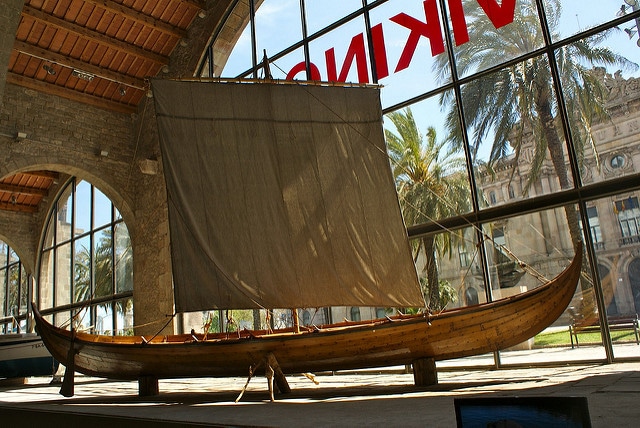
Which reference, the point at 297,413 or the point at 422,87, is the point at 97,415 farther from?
the point at 422,87

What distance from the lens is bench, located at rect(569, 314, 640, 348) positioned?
599 cm

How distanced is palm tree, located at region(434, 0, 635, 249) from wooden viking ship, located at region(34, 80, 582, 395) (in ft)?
5.14

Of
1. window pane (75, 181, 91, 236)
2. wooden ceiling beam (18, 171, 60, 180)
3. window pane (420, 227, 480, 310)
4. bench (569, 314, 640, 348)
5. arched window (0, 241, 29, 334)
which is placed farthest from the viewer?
arched window (0, 241, 29, 334)

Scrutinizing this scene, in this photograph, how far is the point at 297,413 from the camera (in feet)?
12.5

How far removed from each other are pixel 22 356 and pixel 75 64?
6331 millimetres

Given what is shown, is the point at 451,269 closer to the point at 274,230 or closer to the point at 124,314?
the point at 274,230

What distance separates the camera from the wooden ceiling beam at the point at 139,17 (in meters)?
11.2

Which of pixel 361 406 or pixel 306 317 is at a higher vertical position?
pixel 306 317

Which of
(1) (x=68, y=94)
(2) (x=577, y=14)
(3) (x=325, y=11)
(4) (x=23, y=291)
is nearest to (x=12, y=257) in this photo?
(4) (x=23, y=291)

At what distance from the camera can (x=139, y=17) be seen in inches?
464

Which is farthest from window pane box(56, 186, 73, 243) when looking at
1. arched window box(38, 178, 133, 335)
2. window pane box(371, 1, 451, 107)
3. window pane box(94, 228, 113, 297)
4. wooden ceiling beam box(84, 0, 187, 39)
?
window pane box(371, 1, 451, 107)

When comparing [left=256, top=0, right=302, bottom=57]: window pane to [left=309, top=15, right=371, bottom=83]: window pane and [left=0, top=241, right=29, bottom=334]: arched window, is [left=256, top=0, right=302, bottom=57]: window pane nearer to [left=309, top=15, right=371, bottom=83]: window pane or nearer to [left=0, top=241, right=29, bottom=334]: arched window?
[left=309, top=15, right=371, bottom=83]: window pane

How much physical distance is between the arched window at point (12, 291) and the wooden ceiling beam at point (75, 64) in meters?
8.40

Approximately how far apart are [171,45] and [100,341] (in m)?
8.22
